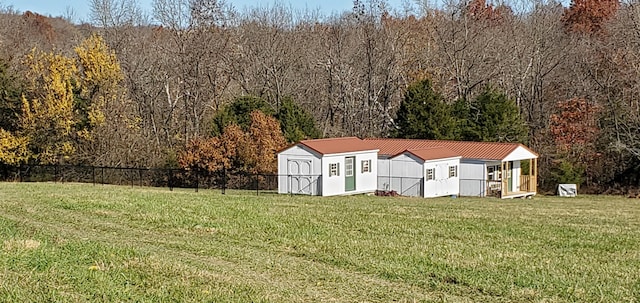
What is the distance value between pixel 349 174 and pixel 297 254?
23606 millimetres

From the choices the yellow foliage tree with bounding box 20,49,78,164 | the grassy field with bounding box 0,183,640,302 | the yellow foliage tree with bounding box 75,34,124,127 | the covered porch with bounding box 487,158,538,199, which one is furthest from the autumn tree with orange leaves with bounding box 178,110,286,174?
the grassy field with bounding box 0,183,640,302

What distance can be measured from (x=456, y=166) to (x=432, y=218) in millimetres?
18939

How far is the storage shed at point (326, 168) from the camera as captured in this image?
3603 cm

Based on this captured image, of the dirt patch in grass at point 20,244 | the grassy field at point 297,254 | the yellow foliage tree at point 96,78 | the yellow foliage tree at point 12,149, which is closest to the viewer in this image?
the grassy field at point 297,254

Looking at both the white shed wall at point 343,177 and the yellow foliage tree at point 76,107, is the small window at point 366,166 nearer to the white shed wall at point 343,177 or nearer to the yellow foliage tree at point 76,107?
the white shed wall at point 343,177

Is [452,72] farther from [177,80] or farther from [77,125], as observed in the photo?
[77,125]

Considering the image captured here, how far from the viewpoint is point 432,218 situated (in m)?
20.6

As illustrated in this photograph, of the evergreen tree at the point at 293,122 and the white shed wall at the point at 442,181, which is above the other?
the evergreen tree at the point at 293,122

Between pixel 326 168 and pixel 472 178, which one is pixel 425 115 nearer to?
pixel 472 178

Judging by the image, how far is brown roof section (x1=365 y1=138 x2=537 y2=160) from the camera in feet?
128

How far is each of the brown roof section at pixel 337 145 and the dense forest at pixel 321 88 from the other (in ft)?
17.1

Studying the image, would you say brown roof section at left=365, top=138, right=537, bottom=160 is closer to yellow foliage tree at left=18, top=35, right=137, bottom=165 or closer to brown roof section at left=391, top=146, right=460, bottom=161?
brown roof section at left=391, top=146, right=460, bottom=161

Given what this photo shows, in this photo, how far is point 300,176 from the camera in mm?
36562

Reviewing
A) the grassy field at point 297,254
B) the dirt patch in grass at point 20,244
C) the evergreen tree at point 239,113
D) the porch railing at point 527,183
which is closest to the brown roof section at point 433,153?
the porch railing at point 527,183
